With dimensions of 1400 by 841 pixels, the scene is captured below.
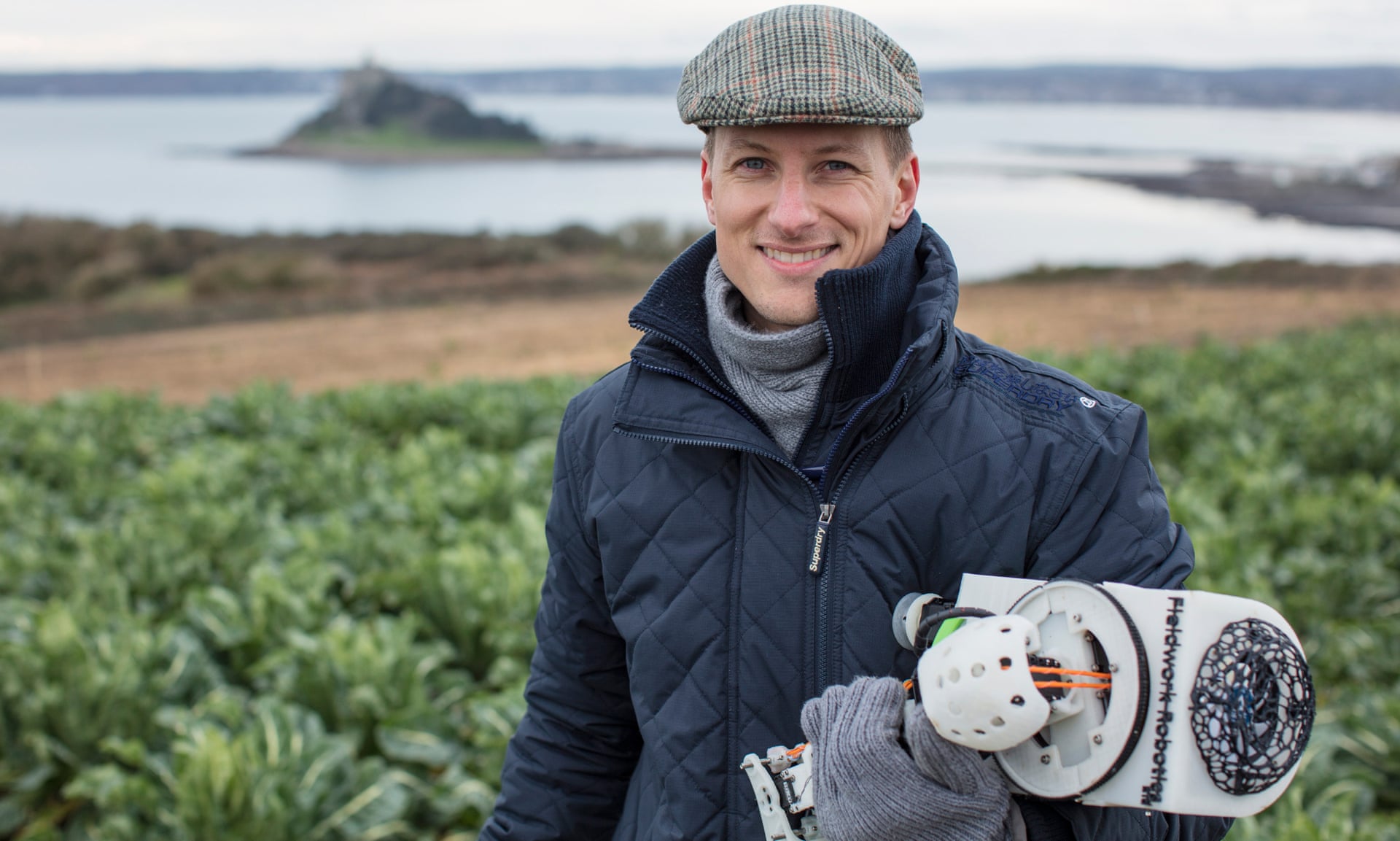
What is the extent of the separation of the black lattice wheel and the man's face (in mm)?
773

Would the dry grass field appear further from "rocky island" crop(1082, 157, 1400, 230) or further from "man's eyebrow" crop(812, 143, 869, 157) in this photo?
"rocky island" crop(1082, 157, 1400, 230)

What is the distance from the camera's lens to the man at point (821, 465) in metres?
1.57

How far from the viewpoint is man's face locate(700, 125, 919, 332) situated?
1661mm

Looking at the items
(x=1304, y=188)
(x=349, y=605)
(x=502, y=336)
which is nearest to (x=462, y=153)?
(x=1304, y=188)

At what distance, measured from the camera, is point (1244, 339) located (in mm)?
19969

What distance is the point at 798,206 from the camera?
5.46 ft

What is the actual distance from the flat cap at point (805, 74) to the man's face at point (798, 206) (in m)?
0.04

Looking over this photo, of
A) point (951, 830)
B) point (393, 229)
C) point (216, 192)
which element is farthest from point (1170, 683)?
point (216, 192)

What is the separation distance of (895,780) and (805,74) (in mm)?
1009

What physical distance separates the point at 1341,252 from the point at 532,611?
4689 centimetres

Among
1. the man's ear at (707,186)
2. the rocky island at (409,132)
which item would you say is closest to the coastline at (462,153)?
the rocky island at (409,132)

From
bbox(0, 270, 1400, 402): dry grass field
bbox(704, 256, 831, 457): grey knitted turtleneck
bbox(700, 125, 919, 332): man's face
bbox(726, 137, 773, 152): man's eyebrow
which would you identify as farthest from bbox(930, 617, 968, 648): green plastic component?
bbox(0, 270, 1400, 402): dry grass field

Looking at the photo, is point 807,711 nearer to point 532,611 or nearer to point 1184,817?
point 1184,817

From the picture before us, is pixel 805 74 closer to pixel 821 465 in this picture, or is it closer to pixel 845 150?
pixel 845 150
